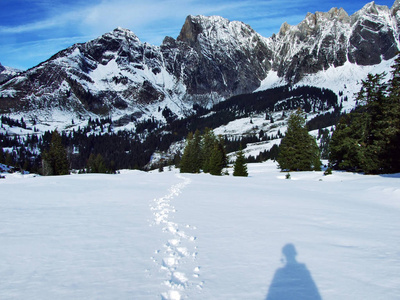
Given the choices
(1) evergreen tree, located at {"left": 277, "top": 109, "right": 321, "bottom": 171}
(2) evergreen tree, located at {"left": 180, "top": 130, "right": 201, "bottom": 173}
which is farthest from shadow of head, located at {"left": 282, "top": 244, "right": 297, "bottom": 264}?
(2) evergreen tree, located at {"left": 180, "top": 130, "right": 201, "bottom": 173}

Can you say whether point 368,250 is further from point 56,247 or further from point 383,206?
point 383,206


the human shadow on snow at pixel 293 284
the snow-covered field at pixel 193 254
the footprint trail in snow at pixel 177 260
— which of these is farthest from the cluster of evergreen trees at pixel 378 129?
the footprint trail in snow at pixel 177 260

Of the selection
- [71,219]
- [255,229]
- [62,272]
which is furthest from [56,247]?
[255,229]

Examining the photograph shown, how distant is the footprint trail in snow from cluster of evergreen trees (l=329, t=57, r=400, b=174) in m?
27.5

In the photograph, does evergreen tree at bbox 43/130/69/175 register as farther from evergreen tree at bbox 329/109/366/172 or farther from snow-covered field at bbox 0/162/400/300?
evergreen tree at bbox 329/109/366/172

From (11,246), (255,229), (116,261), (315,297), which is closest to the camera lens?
(315,297)

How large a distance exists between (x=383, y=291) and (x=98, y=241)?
698 centimetres

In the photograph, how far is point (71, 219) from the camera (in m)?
9.91

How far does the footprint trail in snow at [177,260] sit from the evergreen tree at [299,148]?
44515 millimetres

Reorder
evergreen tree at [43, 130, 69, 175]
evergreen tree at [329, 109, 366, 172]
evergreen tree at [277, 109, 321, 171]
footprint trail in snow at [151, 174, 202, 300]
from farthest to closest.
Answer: evergreen tree at [43, 130, 69, 175], evergreen tree at [277, 109, 321, 171], evergreen tree at [329, 109, 366, 172], footprint trail in snow at [151, 174, 202, 300]

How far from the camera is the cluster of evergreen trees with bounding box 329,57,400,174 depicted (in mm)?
27891

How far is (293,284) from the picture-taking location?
5355mm

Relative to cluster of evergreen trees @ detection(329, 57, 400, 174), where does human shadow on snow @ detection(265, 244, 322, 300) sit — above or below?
below

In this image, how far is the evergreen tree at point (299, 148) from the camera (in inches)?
1941
